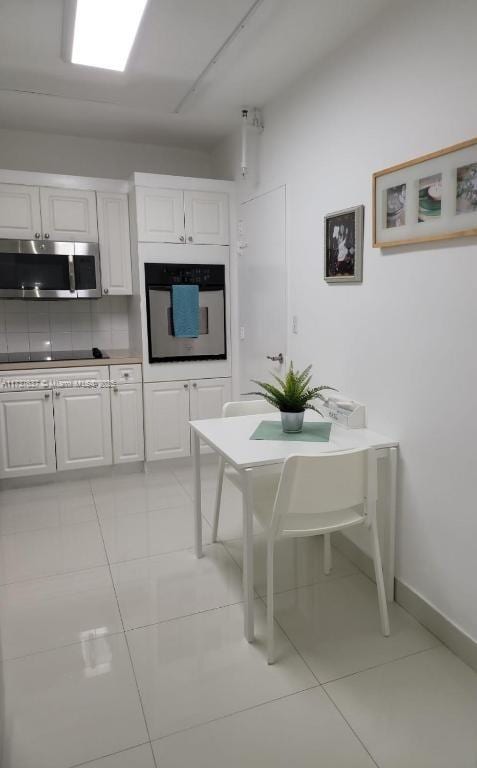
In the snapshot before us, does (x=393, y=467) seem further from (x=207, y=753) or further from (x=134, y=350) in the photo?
(x=134, y=350)

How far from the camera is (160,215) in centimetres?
382

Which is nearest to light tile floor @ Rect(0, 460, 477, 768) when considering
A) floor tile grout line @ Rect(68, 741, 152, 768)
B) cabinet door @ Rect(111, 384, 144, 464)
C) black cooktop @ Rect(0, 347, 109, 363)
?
floor tile grout line @ Rect(68, 741, 152, 768)

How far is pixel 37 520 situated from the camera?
10.6 feet

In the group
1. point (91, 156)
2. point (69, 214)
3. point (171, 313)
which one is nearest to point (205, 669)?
point (171, 313)

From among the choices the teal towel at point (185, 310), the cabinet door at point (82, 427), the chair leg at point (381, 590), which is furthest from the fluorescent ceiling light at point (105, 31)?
the chair leg at point (381, 590)

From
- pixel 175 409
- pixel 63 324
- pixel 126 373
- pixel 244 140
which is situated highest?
pixel 244 140

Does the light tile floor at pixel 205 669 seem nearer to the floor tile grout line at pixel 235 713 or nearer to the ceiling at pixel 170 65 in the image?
the floor tile grout line at pixel 235 713

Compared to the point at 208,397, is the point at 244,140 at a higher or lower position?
higher

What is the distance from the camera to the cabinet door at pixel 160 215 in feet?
12.4

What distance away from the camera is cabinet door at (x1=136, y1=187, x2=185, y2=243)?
3768 millimetres

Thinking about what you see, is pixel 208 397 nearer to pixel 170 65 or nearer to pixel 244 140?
pixel 244 140

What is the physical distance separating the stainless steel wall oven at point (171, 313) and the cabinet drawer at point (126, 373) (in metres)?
0.15

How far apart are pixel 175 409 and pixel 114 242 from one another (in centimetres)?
137

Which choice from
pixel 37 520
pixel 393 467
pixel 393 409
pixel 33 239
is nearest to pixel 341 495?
pixel 393 467
